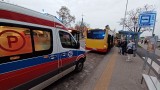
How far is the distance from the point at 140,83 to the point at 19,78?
4.96 m

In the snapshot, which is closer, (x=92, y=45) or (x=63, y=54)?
(x=63, y=54)

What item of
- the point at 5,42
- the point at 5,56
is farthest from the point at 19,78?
the point at 5,42

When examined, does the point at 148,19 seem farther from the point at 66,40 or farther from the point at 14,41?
the point at 14,41

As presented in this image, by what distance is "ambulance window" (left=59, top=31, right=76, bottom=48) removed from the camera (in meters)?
5.16

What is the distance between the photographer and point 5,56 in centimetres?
290

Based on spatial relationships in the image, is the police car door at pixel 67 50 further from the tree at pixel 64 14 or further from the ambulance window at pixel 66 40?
the tree at pixel 64 14

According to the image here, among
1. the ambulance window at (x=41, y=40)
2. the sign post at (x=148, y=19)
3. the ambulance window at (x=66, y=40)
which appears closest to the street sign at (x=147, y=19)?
the sign post at (x=148, y=19)

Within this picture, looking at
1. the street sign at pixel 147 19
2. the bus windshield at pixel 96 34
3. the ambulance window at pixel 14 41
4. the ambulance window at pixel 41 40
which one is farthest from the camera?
the bus windshield at pixel 96 34

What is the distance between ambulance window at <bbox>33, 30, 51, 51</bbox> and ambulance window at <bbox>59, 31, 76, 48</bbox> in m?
0.82

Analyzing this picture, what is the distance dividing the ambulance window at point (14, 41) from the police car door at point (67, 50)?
1.59 metres

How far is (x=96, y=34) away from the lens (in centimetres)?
1444

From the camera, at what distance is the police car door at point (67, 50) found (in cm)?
509

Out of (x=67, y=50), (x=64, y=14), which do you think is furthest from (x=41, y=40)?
(x=64, y=14)

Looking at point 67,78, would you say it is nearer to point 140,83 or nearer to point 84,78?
point 84,78
